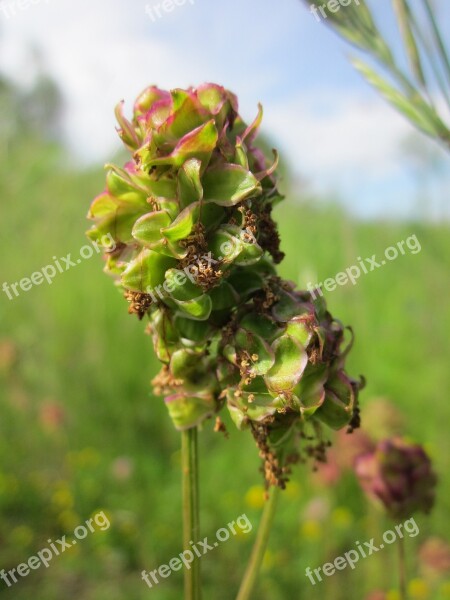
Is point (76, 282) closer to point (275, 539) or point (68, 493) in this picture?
point (68, 493)

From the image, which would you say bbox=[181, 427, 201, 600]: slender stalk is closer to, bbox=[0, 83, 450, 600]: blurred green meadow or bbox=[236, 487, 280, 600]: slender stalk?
bbox=[236, 487, 280, 600]: slender stalk

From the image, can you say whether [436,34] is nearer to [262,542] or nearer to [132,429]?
[262,542]

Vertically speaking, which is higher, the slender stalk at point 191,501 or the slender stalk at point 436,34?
the slender stalk at point 436,34

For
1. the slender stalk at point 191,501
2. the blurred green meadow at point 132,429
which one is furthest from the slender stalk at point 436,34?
the blurred green meadow at point 132,429

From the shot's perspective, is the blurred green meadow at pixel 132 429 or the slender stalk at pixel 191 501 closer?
the slender stalk at pixel 191 501

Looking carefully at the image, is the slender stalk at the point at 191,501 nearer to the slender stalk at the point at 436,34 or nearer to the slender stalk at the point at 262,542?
the slender stalk at the point at 262,542

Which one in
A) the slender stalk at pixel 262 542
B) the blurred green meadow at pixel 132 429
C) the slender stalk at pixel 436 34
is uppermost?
the slender stalk at pixel 436 34
